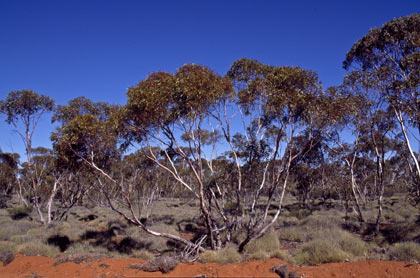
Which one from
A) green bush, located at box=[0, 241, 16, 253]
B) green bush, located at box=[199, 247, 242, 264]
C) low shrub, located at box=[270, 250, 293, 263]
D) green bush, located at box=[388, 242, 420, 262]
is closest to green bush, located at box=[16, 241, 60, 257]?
green bush, located at box=[0, 241, 16, 253]

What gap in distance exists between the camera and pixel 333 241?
10.4 m

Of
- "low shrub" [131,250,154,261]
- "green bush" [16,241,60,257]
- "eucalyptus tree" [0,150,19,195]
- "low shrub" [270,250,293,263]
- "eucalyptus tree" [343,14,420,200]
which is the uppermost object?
"eucalyptus tree" [343,14,420,200]

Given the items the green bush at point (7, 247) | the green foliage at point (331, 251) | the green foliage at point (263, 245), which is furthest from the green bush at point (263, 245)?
the green bush at point (7, 247)

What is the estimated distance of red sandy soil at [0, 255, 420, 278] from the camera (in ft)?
22.7

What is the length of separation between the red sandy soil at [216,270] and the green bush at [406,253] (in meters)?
1.30

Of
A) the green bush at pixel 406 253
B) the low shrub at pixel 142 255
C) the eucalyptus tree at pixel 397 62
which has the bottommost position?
the low shrub at pixel 142 255

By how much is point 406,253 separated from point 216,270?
21.0ft

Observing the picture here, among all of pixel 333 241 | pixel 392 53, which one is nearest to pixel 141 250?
pixel 333 241

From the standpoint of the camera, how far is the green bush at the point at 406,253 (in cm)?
816

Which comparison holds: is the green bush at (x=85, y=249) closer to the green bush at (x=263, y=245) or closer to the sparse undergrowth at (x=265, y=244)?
the sparse undergrowth at (x=265, y=244)

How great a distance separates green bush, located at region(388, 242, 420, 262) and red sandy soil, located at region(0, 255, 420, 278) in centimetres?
130

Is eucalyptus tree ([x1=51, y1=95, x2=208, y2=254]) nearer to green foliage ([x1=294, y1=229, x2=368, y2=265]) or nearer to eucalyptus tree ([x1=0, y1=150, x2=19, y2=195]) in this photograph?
green foliage ([x1=294, y1=229, x2=368, y2=265])

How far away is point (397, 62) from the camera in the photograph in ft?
43.1

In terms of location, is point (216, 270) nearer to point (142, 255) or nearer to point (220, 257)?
point (220, 257)
